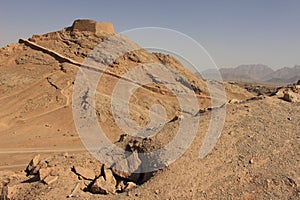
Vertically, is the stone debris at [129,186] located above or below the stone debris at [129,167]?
below

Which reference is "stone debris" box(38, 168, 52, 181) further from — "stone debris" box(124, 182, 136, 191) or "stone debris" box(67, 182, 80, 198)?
Answer: "stone debris" box(124, 182, 136, 191)

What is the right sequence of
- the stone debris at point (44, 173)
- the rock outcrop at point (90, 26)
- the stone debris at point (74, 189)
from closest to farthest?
the stone debris at point (74, 189)
the stone debris at point (44, 173)
the rock outcrop at point (90, 26)

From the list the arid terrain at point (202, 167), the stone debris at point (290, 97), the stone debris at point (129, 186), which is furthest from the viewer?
the stone debris at point (290, 97)

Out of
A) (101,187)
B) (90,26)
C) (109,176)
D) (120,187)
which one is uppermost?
(90,26)

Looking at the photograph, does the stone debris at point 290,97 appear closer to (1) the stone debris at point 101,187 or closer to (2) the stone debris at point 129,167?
(2) the stone debris at point 129,167

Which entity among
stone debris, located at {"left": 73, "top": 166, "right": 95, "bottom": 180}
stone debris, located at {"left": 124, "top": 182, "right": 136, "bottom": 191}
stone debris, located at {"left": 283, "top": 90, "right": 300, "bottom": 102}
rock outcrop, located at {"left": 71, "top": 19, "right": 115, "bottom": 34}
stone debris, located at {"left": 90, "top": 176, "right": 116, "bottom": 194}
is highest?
rock outcrop, located at {"left": 71, "top": 19, "right": 115, "bottom": 34}

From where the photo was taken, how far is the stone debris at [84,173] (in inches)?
259

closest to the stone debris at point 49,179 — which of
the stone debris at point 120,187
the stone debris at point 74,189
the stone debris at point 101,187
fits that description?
the stone debris at point 74,189

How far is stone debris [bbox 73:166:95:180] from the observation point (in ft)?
21.6

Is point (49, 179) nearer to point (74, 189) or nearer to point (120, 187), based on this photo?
point (74, 189)

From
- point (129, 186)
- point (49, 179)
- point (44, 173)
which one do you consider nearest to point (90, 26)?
point (44, 173)

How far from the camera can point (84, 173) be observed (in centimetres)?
663

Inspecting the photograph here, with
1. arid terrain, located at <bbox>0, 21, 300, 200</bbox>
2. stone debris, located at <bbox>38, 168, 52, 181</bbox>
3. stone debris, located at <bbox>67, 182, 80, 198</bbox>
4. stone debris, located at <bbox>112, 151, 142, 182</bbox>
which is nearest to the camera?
arid terrain, located at <bbox>0, 21, 300, 200</bbox>

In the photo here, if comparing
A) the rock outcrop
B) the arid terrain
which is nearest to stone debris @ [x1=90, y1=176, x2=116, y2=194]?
the arid terrain
